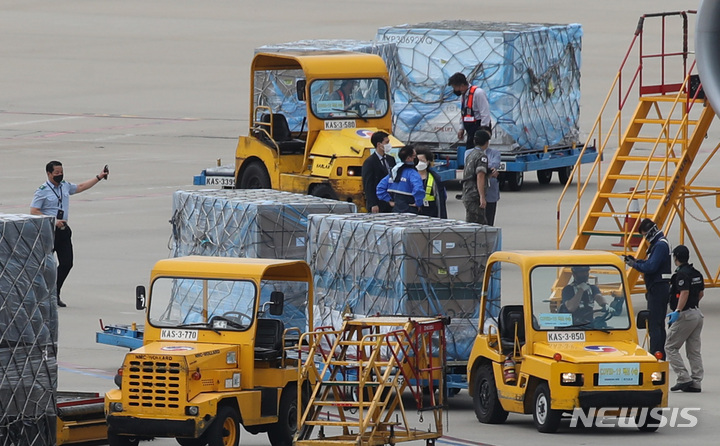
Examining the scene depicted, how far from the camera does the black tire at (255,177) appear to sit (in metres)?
28.1

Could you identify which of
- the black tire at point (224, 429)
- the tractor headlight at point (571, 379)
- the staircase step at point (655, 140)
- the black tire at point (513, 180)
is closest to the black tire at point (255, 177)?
the staircase step at point (655, 140)

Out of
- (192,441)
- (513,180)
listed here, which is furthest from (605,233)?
(513,180)

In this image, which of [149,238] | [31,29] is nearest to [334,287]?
[149,238]

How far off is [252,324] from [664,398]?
4.11 metres

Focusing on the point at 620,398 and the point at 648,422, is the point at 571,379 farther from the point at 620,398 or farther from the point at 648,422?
the point at 648,422

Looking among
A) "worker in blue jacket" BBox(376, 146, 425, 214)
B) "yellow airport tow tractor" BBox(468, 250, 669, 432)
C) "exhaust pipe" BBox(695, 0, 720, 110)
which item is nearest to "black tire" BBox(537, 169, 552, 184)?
"worker in blue jacket" BBox(376, 146, 425, 214)

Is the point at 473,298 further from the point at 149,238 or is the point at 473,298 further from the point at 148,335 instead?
the point at 149,238

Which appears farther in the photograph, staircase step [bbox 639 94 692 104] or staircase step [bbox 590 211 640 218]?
staircase step [bbox 639 94 692 104]

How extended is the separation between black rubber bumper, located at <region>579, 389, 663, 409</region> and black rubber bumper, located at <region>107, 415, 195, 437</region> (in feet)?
12.7

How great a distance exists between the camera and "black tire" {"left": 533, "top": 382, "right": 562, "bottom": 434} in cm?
1558

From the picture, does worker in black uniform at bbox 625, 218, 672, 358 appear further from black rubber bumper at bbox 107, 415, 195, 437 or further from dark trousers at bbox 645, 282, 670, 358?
black rubber bumper at bbox 107, 415, 195, 437

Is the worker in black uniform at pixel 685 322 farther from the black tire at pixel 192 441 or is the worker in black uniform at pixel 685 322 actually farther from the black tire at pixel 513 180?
the black tire at pixel 513 180

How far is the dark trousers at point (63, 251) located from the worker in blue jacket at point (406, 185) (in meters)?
4.48

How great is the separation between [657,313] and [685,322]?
2.48 ft
